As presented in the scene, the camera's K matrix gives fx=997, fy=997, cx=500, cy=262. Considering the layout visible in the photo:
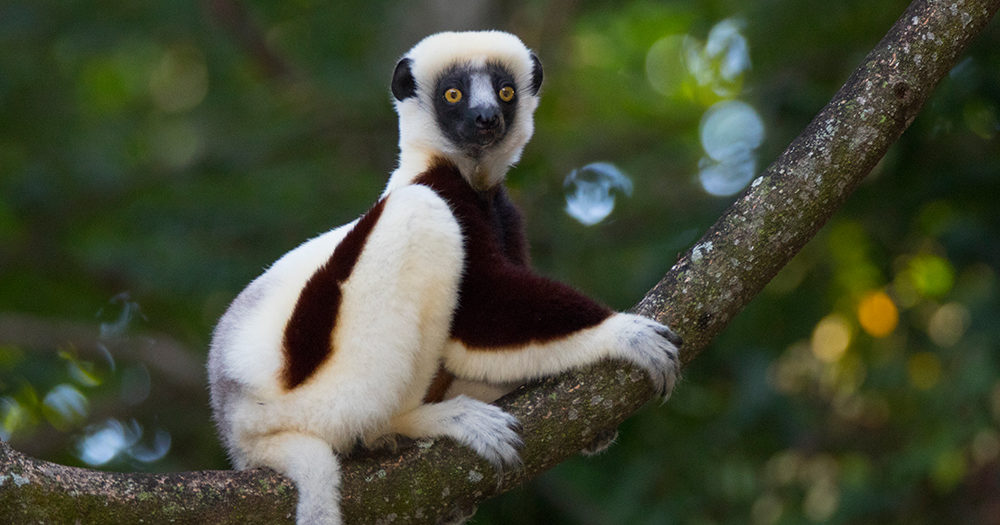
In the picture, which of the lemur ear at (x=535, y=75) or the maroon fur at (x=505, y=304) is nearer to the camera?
the maroon fur at (x=505, y=304)

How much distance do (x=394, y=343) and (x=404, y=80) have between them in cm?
201

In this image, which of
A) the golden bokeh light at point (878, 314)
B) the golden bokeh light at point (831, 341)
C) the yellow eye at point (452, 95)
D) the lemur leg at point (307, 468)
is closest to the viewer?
the lemur leg at point (307, 468)

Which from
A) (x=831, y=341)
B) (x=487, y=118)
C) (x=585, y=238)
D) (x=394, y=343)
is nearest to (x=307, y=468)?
(x=394, y=343)

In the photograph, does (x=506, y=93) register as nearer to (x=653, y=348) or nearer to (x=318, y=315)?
(x=318, y=315)

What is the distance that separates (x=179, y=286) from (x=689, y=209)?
4.54m

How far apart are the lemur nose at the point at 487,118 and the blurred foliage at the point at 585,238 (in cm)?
288

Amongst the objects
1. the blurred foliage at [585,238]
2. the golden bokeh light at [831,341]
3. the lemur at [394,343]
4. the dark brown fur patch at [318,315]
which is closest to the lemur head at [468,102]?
the lemur at [394,343]

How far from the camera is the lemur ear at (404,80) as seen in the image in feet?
18.4

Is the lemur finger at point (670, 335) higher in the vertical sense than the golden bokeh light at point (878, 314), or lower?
lower

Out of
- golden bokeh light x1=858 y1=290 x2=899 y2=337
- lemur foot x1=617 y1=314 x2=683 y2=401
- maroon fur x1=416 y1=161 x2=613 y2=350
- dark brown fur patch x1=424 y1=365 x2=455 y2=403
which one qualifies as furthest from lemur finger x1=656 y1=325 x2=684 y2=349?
golden bokeh light x1=858 y1=290 x2=899 y2=337

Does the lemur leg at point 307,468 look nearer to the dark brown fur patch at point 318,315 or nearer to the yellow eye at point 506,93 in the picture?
the dark brown fur patch at point 318,315

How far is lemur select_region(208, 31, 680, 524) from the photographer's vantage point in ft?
13.6

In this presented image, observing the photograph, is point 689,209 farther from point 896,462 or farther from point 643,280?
point 896,462

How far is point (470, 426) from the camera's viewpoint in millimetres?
4137
